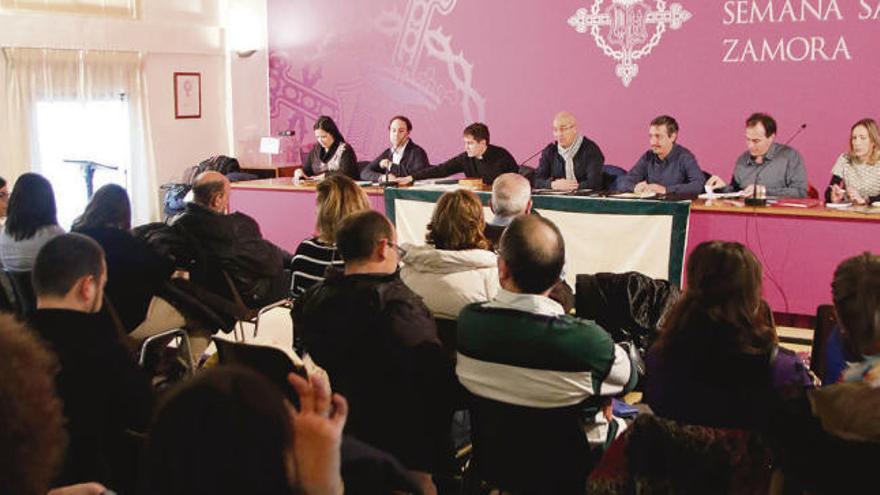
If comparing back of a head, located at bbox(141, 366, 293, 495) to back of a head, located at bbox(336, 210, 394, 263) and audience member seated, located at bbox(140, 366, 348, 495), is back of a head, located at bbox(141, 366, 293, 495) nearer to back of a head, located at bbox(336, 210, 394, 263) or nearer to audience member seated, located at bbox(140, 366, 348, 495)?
audience member seated, located at bbox(140, 366, 348, 495)

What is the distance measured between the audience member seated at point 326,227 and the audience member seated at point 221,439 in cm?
298

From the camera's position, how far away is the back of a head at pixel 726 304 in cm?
242

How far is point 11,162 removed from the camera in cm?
777

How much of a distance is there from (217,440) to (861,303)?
1.69 m

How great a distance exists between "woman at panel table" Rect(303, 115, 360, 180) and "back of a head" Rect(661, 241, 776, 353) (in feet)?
17.8

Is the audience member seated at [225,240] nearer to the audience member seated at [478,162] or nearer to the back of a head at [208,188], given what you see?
the back of a head at [208,188]

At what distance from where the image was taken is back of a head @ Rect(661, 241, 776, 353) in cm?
242

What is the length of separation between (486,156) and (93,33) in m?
3.70

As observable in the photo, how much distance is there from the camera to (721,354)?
2.43m

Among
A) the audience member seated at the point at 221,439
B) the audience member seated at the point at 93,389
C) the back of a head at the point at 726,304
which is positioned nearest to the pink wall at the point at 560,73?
the back of a head at the point at 726,304

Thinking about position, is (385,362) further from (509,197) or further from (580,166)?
(580,166)

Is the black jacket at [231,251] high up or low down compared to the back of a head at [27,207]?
down

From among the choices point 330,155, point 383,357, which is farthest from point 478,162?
point 383,357

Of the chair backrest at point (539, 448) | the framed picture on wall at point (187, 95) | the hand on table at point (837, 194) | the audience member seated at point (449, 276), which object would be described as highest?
the framed picture on wall at point (187, 95)
